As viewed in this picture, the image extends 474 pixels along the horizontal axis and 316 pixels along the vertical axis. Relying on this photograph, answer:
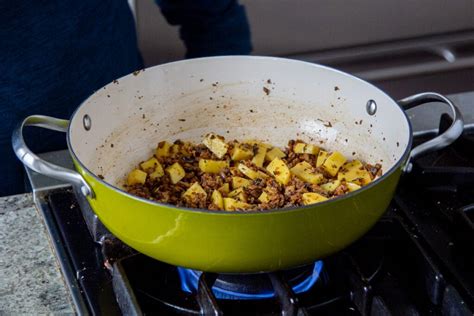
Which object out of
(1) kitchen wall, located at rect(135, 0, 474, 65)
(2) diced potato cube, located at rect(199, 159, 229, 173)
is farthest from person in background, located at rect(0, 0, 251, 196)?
(2) diced potato cube, located at rect(199, 159, 229, 173)

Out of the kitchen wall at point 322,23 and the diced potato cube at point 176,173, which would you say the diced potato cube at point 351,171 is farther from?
the kitchen wall at point 322,23

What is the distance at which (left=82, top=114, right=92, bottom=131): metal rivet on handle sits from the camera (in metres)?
0.81

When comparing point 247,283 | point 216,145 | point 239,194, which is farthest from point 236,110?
point 247,283

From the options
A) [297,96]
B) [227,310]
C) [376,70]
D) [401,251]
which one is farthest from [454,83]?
[227,310]

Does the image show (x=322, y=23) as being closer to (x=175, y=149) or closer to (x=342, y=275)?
(x=175, y=149)

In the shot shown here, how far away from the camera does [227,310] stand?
0.72 m

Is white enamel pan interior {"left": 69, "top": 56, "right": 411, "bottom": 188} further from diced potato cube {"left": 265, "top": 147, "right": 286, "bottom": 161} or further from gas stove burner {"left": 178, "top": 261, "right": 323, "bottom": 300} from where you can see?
gas stove burner {"left": 178, "top": 261, "right": 323, "bottom": 300}

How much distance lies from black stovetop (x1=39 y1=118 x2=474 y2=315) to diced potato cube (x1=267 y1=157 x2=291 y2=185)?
11 cm

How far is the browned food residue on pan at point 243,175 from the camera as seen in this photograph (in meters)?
0.81

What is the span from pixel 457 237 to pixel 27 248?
1.44 ft

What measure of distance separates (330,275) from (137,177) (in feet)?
0.80

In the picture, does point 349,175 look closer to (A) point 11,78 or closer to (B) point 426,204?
(B) point 426,204

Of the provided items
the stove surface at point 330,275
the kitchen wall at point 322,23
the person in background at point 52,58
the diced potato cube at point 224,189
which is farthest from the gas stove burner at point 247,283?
the kitchen wall at point 322,23

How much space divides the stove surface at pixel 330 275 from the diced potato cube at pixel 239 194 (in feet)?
0.31
